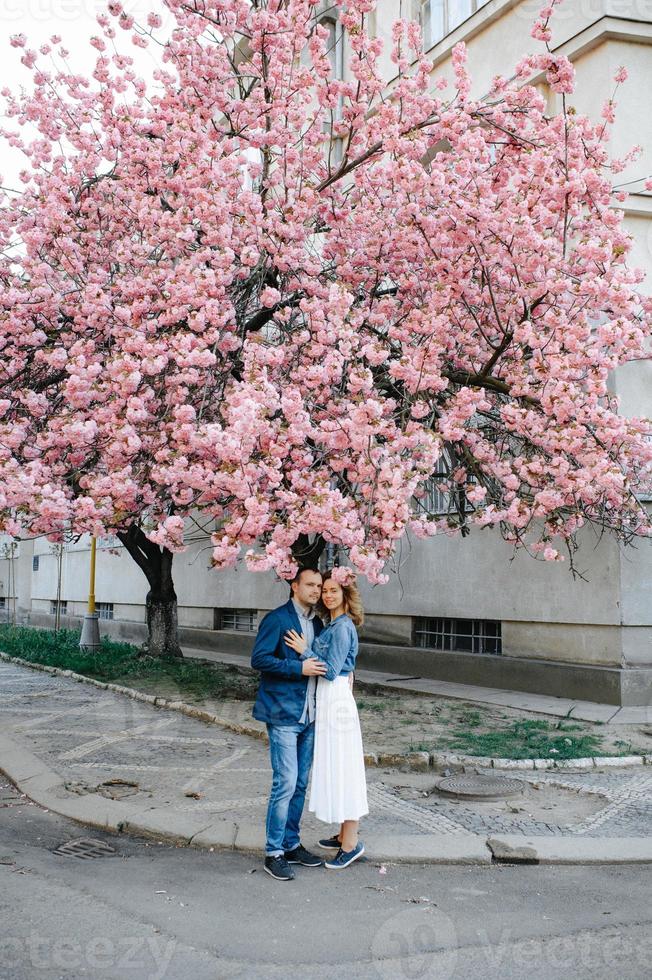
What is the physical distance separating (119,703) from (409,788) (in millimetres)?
5787

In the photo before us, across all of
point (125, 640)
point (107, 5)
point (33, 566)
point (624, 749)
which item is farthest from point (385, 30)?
point (33, 566)

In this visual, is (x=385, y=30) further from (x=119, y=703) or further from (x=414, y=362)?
(x=119, y=703)

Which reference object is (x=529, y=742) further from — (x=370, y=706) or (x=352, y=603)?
(x=352, y=603)

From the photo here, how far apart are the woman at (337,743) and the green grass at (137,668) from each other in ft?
20.7

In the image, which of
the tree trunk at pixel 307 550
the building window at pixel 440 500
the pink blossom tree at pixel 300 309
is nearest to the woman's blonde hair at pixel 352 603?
the pink blossom tree at pixel 300 309

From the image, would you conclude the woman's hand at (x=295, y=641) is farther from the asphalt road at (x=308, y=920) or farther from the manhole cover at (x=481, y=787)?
the manhole cover at (x=481, y=787)

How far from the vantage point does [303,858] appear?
5.43 meters

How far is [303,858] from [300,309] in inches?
237

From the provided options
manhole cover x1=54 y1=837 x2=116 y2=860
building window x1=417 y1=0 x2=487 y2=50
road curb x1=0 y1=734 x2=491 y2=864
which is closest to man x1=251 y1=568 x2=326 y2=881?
road curb x1=0 y1=734 x2=491 y2=864

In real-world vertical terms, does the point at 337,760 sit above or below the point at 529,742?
above

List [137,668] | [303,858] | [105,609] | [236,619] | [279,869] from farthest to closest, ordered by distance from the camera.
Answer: [105,609] → [236,619] → [137,668] → [303,858] → [279,869]

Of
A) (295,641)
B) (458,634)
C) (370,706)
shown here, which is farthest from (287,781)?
(458,634)

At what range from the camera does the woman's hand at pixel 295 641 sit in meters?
5.42

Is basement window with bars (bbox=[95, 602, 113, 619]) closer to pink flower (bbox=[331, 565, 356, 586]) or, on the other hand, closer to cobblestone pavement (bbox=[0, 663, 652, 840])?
cobblestone pavement (bbox=[0, 663, 652, 840])
